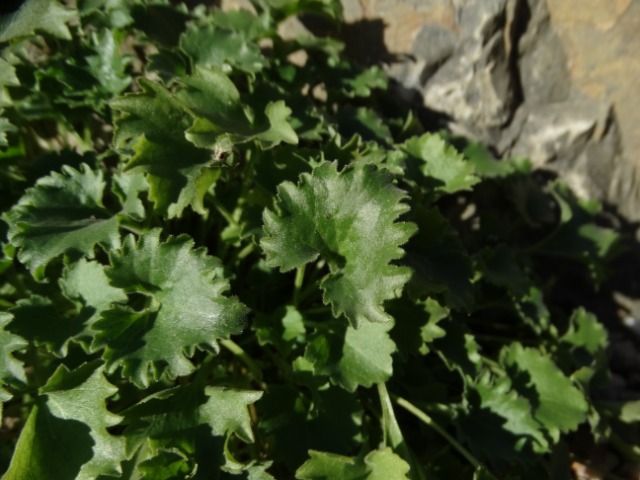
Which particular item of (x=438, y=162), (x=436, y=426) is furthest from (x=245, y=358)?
(x=438, y=162)

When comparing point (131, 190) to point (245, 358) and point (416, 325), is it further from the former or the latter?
point (416, 325)

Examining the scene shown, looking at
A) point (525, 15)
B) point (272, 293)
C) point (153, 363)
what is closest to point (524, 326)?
point (272, 293)

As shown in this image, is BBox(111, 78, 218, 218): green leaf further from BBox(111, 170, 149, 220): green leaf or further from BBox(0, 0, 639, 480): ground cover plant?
BBox(111, 170, 149, 220): green leaf

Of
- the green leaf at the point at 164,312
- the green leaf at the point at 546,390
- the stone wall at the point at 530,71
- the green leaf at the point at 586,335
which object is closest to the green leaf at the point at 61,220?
the green leaf at the point at 164,312

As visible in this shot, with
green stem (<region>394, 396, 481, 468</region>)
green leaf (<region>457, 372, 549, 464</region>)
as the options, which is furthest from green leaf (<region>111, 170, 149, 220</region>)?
green leaf (<region>457, 372, 549, 464</region>)

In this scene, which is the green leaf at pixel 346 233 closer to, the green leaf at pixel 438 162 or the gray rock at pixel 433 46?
the green leaf at pixel 438 162
